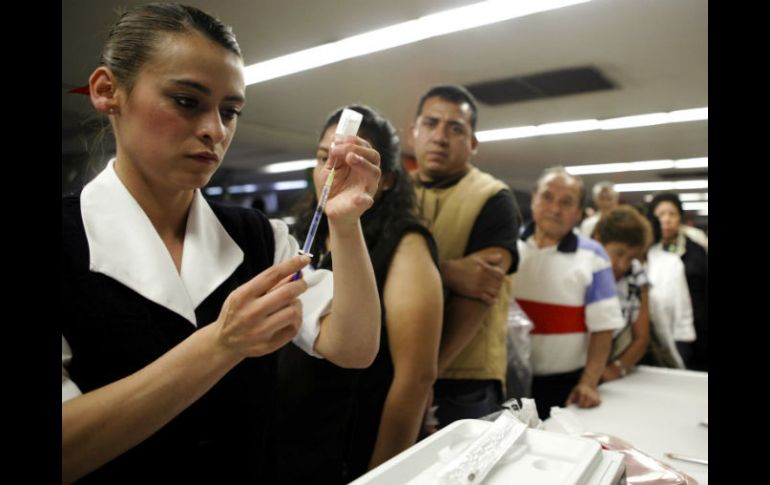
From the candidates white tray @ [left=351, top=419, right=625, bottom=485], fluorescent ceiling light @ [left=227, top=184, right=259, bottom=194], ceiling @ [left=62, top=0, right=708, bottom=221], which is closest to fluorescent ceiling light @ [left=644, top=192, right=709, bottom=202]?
ceiling @ [left=62, top=0, right=708, bottom=221]

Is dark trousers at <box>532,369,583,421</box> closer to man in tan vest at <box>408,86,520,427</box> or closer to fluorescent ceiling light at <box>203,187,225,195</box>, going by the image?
man in tan vest at <box>408,86,520,427</box>

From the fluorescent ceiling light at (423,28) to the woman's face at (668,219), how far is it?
203 centimetres

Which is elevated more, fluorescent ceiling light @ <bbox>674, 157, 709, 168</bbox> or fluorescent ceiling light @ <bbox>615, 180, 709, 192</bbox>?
fluorescent ceiling light @ <bbox>674, 157, 709, 168</bbox>

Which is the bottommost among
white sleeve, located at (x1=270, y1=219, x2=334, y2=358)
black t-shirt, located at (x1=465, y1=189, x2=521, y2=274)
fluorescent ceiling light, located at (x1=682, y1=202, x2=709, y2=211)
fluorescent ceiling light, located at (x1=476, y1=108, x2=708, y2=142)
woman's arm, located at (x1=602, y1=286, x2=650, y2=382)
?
woman's arm, located at (x1=602, y1=286, x2=650, y2=382)

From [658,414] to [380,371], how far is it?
4.22 ft

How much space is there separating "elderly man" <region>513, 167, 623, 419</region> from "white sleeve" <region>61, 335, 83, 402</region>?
1.71 metres

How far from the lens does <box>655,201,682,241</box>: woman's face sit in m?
2.90

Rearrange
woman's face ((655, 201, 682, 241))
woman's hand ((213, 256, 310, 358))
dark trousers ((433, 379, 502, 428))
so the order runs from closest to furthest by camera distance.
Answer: woman's hand ((213, 256, 310, 358))
dark trousers ((433, 379, 502, 428))
woman's face ((655, 201, 682, 241))

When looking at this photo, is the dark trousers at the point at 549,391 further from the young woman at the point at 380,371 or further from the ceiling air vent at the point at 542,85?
the ceiling air vent at the point at 542,85

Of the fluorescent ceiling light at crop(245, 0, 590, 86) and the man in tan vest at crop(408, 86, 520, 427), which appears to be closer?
the fluorescent ceiling light at crop(245, 0, 590, 86)

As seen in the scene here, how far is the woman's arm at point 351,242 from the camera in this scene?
86 centimetres

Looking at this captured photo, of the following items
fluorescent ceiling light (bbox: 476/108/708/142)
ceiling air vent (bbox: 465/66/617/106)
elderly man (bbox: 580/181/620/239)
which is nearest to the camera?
ceiling air vent (bbox: 465/66/617/106)

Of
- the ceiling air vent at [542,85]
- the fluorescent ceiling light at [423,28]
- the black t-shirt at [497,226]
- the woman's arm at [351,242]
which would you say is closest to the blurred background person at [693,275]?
the ceiling air vent at [542,85]
